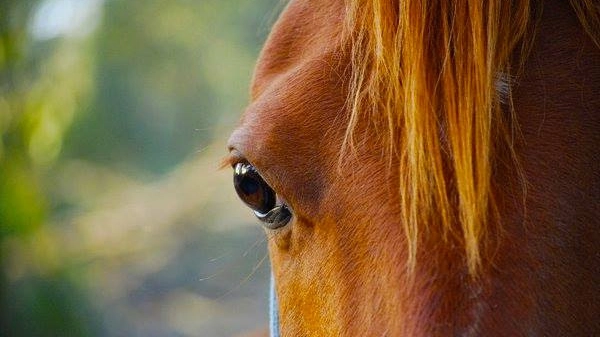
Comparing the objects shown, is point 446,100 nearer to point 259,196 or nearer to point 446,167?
point 446,167

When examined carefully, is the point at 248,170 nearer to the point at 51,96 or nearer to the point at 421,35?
the point at 421,35

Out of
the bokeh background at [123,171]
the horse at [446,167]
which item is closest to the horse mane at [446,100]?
the horse at [446,167]

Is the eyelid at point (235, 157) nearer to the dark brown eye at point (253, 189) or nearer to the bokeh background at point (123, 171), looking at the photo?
the dark brown eye at point (253, 189)

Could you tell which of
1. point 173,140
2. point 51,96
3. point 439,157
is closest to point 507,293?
point 439,157

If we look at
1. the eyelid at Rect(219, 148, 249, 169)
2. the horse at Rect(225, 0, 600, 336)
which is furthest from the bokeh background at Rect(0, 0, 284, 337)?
the horse at Rect(225, 0, 600, 336)

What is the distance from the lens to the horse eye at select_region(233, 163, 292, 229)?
1.04 meters

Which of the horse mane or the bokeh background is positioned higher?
the horse mane

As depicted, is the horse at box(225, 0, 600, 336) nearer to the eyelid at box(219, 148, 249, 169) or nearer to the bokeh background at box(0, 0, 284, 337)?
the eyelid at box(219, 148, 249, 169)

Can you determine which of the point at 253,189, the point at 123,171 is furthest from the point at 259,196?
the point at 123,171

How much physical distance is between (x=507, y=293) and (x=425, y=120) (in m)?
0.20

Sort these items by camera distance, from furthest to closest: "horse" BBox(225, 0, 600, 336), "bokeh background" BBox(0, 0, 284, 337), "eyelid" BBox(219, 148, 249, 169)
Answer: "bokeh background" BBox(0, 0, 284, 337) < "eyelid" BBox(219, 148, 249, 169) < "horse" BBox(225, 0, 600, 336)

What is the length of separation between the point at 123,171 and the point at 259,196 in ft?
16.8

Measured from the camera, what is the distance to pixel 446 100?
798 millimetres

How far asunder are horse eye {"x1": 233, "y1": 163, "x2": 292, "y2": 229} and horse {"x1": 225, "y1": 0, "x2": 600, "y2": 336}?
5 centimetres
